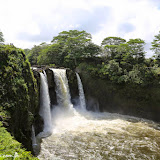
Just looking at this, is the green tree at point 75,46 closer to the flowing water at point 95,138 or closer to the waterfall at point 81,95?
the waterfall at point 81,95

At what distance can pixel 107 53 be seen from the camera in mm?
24406

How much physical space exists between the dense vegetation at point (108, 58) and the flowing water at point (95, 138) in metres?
5.67

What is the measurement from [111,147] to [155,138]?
4269 mm

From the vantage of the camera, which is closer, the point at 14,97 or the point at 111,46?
the point at 14,97

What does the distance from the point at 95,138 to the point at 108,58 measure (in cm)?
1607

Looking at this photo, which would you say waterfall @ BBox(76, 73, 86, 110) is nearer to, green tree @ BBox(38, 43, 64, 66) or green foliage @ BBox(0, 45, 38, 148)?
green tree @ BBox(38, 43, 64, 66)

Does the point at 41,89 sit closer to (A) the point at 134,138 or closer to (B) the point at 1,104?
(B) the point at 1,104

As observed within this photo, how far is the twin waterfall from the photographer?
1316 centimetres

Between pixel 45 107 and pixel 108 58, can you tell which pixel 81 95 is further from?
pixel 108 58

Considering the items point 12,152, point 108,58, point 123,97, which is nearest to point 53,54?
point 108,58

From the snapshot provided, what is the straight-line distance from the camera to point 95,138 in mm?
11039

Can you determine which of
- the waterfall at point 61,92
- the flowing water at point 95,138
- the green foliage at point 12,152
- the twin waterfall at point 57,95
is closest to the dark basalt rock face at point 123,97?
the twin waterfall at point 57,95

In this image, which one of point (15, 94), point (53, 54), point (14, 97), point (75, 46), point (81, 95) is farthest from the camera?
point (53, 54)

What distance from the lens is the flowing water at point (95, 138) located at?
29.6ft
